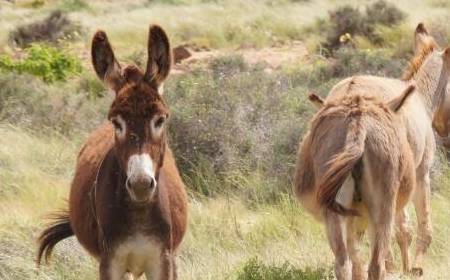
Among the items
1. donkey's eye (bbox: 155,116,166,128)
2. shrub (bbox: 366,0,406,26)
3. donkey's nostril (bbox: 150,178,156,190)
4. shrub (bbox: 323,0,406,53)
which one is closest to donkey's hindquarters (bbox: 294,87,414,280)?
donkey's eye (bbox: 155,116,166,128)

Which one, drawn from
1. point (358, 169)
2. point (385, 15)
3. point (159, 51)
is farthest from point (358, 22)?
point (159, 51)

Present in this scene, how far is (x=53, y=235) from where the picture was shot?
23.1 feet

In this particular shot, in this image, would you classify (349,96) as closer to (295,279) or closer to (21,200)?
(295,279)

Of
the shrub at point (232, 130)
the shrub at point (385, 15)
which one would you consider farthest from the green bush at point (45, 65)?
the shrub at point (385, 15)

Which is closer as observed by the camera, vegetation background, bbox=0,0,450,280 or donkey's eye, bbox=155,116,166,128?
donkey's eye, bbox=155,116,166,128

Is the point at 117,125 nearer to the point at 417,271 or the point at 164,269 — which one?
the point at 164,269

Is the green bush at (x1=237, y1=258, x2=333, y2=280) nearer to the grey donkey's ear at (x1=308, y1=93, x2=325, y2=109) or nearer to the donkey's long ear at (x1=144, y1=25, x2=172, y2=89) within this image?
the grey donkey's ear at (x1=308, y1=93, x2=325, y2=109)

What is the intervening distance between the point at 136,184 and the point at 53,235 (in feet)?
7.43

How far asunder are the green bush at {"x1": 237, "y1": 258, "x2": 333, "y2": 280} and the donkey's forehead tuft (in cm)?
220

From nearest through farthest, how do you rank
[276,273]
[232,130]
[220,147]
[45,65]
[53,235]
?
1. [53,235]
2. [276,273]
3. [220,147]
4. [232,130]
5. [45,65]

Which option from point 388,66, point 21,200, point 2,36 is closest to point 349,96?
point 21,200

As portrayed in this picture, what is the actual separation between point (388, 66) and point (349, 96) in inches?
387

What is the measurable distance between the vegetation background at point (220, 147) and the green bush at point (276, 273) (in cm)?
1

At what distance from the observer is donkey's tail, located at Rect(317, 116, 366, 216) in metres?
5.82
